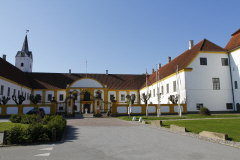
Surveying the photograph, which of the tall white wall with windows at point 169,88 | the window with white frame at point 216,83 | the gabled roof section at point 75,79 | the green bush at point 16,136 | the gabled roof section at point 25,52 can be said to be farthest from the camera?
the gabled roof section at point 25,52

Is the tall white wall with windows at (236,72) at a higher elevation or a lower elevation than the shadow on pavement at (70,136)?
higher

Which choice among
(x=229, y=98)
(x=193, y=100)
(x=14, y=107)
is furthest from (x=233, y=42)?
(x=14, y=107)

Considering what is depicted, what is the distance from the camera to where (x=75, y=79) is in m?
55.9

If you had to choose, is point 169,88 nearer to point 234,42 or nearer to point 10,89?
point 234,42

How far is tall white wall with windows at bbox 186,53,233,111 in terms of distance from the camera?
3303cm

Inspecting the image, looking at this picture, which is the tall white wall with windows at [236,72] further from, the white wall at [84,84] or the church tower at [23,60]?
the church tower at [23,60]

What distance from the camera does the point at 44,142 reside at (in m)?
10.0

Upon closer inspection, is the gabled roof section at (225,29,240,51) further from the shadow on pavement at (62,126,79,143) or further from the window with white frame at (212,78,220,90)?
the shadow on pavement at (62,126,79,143)

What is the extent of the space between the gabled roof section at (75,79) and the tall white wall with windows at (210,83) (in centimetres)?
2340

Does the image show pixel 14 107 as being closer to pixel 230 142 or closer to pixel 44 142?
pixel 44 142

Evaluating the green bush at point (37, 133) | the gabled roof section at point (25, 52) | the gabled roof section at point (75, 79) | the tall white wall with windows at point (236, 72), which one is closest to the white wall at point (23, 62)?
the gabled roof section at point (25, 52)

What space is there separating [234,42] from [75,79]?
37.0 metres

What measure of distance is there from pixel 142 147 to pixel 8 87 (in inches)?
1423

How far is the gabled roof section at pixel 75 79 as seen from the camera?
5284 centimetres
